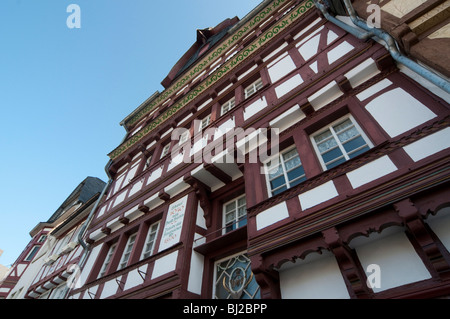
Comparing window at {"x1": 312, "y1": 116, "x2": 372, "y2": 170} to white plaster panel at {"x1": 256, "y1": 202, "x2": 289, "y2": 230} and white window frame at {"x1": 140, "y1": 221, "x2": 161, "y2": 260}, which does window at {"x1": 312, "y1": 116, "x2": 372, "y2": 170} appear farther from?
white window frame at {"x1": 140, "y1": 221, "x2": 161, "y2": 260}

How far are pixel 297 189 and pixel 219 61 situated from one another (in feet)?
35.7

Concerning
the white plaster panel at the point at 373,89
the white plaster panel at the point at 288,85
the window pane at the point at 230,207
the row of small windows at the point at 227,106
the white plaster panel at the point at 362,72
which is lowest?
the window pane at the point at 230,207

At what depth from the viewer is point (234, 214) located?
6.98 meters

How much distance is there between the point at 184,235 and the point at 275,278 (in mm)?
2865

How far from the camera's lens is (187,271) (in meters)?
5.77

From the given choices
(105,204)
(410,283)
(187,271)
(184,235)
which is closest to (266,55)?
(184,235)

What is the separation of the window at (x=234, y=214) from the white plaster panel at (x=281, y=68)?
12.6 feet

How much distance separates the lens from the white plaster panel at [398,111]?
159 inches

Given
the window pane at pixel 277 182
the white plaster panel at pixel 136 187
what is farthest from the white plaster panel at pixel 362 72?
the white plaster panel at pixel 136 187

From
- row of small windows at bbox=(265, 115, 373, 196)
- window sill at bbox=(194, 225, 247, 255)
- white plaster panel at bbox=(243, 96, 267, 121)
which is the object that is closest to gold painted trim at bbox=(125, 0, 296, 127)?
white plaster panel at bbox=(243, 96, 267, 121)

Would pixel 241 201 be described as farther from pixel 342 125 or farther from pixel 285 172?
pixel 342 125

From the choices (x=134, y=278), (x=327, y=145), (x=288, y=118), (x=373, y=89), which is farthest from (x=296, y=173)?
(x=134, y=278)

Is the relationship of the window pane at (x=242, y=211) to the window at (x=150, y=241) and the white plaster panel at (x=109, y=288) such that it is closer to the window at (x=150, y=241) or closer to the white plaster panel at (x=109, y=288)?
the window at (x=150, y=241)

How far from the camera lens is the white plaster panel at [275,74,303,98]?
6795 mm
